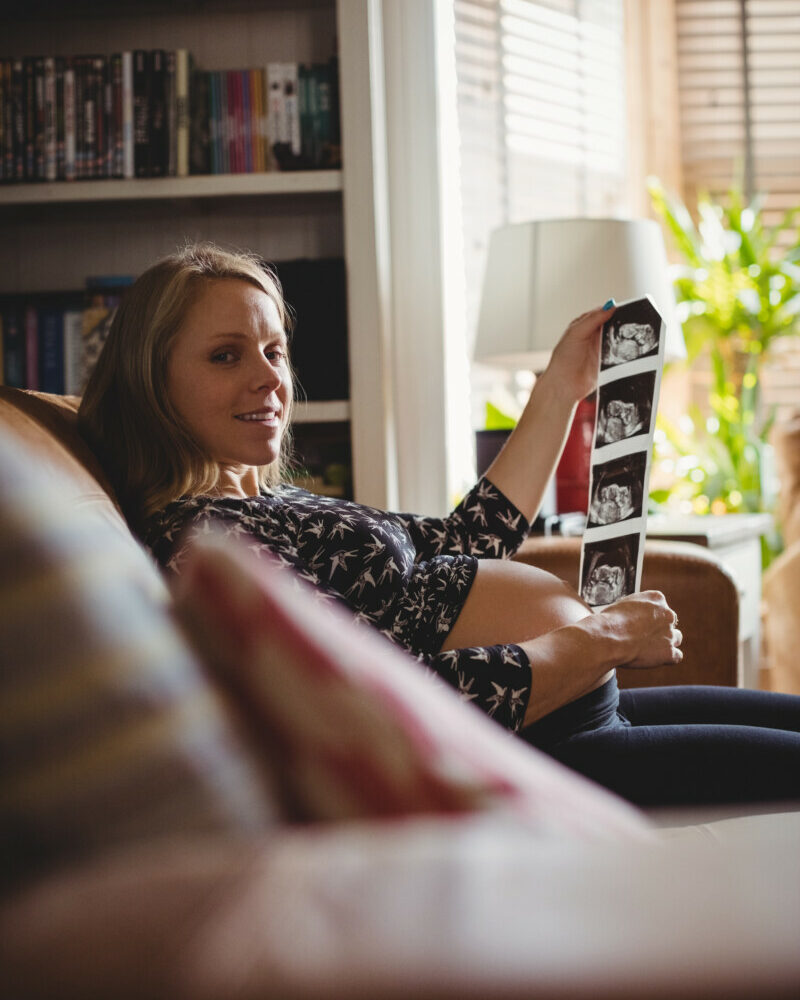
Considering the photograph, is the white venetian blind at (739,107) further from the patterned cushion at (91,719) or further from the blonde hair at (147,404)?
the patterned cushion at (91,719)

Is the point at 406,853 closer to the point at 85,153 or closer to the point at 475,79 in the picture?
the point at 85,153

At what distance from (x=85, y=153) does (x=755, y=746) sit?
1659 mm

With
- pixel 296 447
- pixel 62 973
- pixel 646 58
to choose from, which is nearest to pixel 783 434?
pixel 296 447

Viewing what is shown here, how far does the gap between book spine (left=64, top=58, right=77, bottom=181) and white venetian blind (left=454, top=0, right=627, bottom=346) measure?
1.55 m

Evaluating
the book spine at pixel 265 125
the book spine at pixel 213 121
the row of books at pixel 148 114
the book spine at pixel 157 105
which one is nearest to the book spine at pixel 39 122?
the row of books at pixel 148 114

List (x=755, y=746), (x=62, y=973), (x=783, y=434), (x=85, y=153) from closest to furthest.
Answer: (x=62, y=973) < (x=755, y=746) < (x=85, y=153) < (x=783, y=434)

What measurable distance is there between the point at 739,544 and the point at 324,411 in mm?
892

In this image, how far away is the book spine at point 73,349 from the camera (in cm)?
201

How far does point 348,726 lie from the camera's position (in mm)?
395

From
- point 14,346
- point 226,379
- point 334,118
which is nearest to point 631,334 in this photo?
point 226,379

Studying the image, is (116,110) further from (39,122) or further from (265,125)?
(265,125)

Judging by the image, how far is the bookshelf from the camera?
2.00 meters

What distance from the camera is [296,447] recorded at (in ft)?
7.14

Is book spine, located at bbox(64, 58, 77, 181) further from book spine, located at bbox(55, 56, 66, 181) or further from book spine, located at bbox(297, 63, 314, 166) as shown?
book spine, located at bbox(297, 63, 314, 166)
